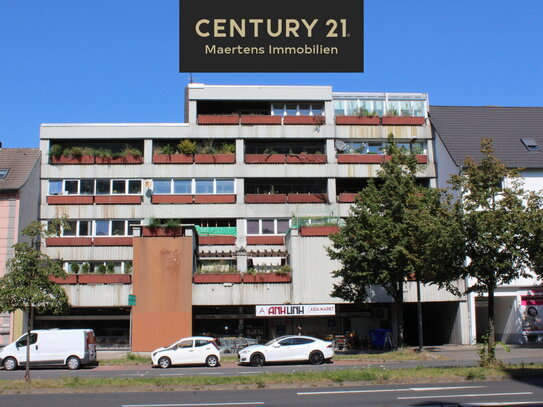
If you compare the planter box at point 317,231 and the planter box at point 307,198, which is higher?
the planter box at point 307,198

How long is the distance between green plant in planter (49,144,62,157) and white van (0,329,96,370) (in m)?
17.5

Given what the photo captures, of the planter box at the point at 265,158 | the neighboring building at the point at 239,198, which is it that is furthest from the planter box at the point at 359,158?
the planter box at the point at 265,158

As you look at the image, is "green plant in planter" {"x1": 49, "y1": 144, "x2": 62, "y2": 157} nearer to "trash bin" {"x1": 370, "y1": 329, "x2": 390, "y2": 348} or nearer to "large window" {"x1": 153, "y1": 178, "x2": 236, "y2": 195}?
"large window" {"x1": 153, "y1": 178, "x2": 236, "y2": 195}

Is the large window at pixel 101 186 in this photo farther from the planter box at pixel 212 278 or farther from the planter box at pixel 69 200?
the planter box at pixel 212 278

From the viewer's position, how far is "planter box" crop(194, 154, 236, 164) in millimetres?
42688

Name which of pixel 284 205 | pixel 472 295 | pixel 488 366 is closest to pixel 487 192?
pixel 488 366

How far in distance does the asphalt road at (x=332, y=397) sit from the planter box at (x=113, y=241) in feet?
81.9

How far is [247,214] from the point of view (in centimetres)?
4241

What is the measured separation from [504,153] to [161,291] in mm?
24334

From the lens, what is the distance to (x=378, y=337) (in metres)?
36.1

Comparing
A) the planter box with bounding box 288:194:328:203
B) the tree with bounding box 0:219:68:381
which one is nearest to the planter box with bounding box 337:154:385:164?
the planter box with bounding box 288:194:328:203

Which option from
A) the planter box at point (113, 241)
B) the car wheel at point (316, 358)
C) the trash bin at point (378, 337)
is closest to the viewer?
the car wheel at point (316, 358)

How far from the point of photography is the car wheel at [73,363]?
27.8m

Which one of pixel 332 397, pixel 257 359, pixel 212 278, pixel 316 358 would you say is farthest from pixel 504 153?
pixel 332 397
